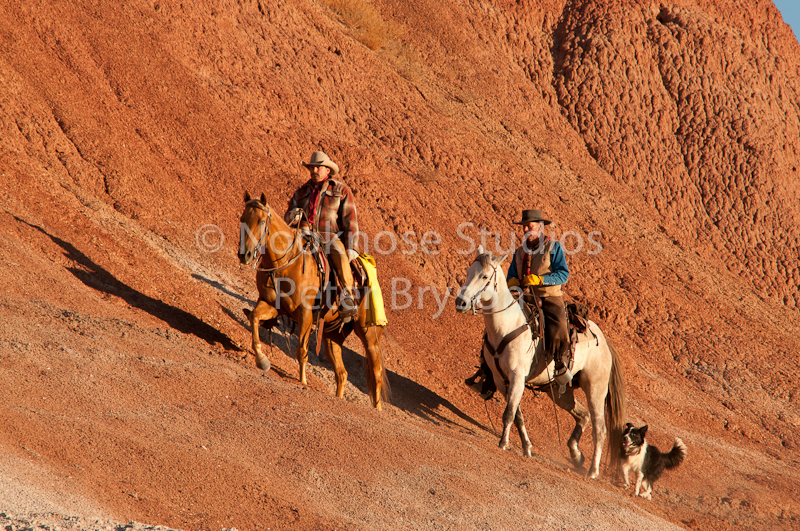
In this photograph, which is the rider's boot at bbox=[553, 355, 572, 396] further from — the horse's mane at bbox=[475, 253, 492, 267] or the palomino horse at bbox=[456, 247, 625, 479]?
the horse's mane at bbox=[475, 253, 492, 267]

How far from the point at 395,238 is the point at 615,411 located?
272 inches

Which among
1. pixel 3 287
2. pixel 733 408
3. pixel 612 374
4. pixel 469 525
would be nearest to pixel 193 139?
pixel 3 287

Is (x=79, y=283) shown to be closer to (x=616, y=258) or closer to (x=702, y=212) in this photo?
(x=616, y=258)

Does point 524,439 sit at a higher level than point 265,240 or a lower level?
lower

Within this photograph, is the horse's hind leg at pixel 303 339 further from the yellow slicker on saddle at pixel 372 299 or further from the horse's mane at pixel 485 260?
the horse's mane at pixel 485 260

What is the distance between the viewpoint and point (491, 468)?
24.2 ft

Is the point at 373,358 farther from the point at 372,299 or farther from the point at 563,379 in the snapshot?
the point at 563,379

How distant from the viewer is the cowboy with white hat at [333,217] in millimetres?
9453

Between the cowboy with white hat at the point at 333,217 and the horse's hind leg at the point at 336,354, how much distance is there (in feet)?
1.82

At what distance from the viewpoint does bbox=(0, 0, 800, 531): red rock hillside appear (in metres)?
6.34

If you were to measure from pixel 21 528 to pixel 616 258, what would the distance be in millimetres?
15668

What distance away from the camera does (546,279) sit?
9164mm

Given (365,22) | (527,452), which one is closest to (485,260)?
(527,452)

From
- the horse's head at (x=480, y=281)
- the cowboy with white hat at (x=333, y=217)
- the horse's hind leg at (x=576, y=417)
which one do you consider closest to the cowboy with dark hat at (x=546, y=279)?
the horse's head at (x=480, y=281)
